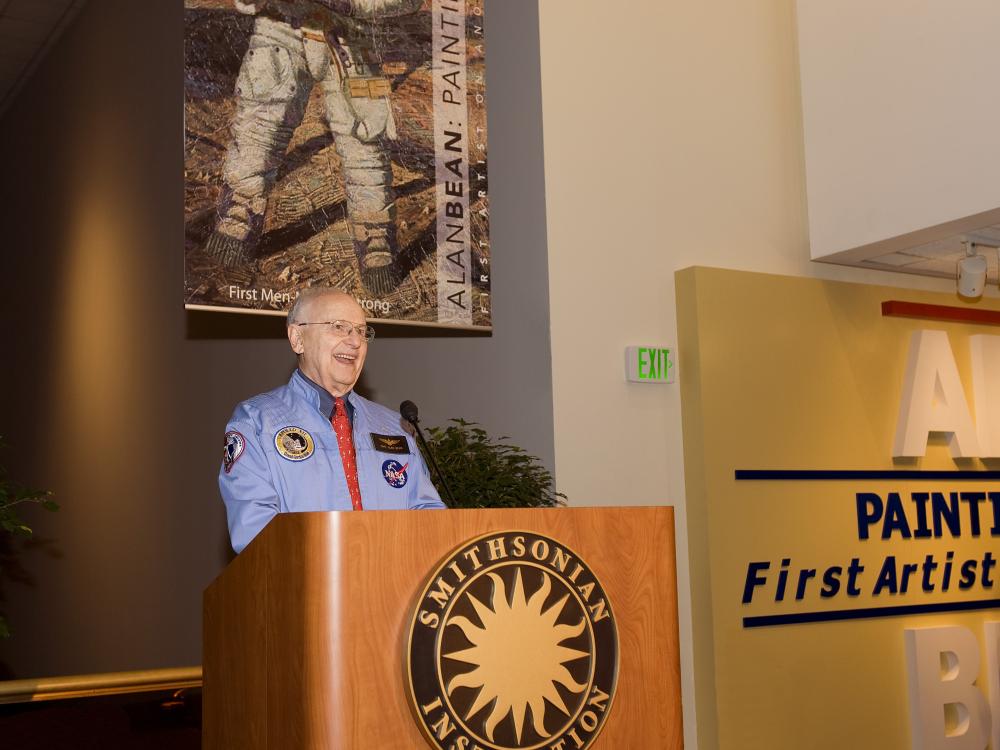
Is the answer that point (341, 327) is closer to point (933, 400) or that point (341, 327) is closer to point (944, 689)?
point (933, 400)

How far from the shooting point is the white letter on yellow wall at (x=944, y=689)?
455 cm

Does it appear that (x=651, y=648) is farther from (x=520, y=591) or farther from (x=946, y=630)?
(x=946, y=630)

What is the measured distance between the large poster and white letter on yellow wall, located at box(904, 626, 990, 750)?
231cm

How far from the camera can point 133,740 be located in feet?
10.8

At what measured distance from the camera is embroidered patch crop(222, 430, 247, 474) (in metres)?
2.47

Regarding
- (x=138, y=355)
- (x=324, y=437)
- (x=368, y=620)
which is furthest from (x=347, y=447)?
(x=138, y=355)

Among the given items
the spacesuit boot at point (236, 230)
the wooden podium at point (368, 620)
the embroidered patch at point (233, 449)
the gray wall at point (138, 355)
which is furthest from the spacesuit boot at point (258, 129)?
the wooden podium at point (368, 620)

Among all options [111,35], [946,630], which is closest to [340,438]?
[946,630]

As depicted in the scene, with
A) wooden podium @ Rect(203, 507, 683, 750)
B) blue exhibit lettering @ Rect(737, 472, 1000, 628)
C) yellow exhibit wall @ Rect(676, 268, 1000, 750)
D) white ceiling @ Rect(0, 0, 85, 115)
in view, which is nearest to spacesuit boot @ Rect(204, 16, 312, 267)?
yellow exhibit wall @ Rect(676, 268, 1000, 750)

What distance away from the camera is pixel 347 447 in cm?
271

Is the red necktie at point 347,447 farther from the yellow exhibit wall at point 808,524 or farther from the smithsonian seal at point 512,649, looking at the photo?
the yellow exhibit wall at point 808,524

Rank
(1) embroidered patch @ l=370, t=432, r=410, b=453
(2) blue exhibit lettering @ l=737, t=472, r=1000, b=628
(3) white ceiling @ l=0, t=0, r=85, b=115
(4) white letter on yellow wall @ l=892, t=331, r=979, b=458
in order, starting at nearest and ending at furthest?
(1) embroidered patch @ l=370, t=432, r=410, b=453 → (2) blue exhibit lettering @ l=737, t=472, r=1000, b=628 → (4) white letter on yellow wall @ l=892, t=331, r=979, b=458 → (3) white ceiling @ l=0, t=0, r=85, b=115

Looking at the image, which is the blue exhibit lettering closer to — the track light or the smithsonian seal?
the track light

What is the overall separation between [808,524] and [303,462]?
98.6 inches
